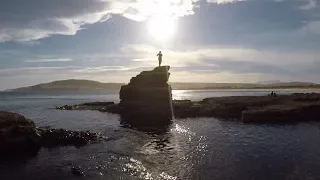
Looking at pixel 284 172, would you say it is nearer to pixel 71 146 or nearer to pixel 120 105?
pixel 71 146

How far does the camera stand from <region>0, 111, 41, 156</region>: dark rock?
39750 mm

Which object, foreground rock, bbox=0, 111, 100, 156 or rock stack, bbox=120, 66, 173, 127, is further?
rock stack, bbox=120, 66, 173, 127

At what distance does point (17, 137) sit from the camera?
134 ft

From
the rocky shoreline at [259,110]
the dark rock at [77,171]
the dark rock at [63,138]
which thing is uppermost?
the rocky shoreline at [259,110]

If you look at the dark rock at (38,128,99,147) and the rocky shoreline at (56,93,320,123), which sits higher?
the rocky shoreline at (56,93,320,123)

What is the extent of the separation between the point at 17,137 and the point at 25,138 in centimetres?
107

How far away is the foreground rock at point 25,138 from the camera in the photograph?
131 feet

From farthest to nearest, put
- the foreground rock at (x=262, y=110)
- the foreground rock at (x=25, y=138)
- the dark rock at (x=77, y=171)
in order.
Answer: the foreground rock at (x=262, y=110) → the foreground rock at (x=25, y=138) → the dark rock at (x=77, y=171)

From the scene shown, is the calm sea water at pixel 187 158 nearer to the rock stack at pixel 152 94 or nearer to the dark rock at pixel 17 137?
the dark rock at pixel 17 137

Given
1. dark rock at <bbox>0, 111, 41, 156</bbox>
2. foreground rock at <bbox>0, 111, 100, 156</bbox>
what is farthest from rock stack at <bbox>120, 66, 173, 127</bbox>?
dark rock at <bbox>0, 111, 41, 156</bbox>

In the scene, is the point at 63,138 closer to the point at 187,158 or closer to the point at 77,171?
the point at 77,171

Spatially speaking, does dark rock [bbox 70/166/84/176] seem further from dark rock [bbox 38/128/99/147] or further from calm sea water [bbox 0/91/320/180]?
dark rock [bbox 38/128/99/147]

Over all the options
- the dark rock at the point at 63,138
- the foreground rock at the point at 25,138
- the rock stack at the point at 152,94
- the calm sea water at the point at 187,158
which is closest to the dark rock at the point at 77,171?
the calm sea water at the point at 187,158

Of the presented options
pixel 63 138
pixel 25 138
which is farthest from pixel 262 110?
pixel 25 138
